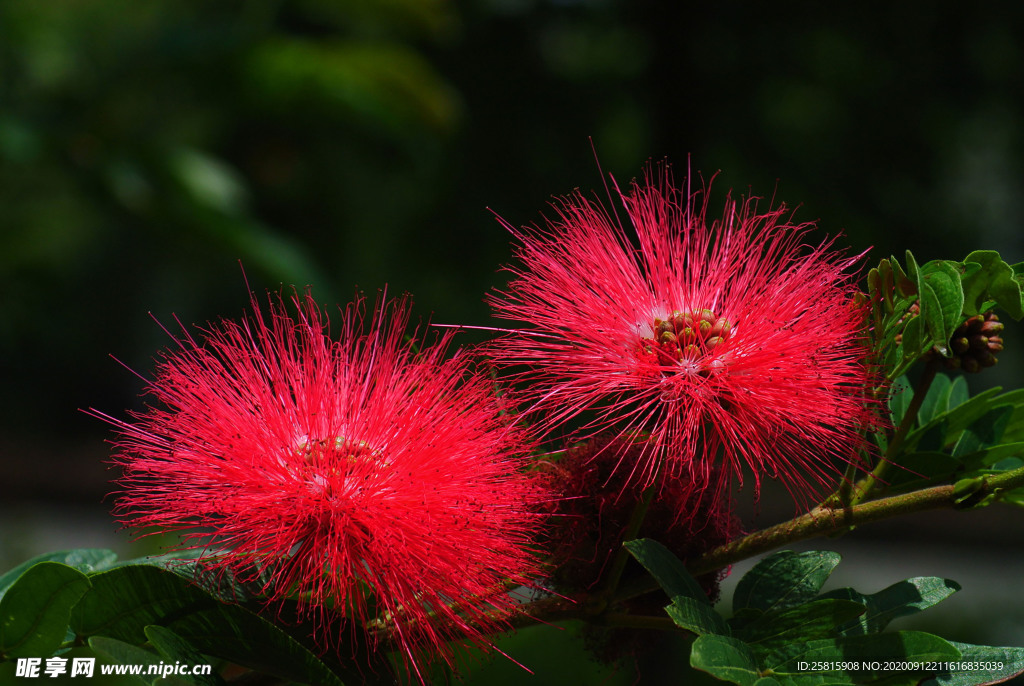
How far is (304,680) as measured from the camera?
53.7 inches

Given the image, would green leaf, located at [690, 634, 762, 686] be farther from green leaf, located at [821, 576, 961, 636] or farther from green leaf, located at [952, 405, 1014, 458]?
green leaf, located at [952, 405, 1014, 458]

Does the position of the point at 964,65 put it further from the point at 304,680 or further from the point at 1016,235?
the point at 304,680

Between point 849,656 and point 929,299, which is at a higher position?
point 929,299

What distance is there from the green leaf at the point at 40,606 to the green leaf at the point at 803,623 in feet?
3.67

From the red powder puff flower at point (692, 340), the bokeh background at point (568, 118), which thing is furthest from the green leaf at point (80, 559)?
the bokeh background at point (568, 118)

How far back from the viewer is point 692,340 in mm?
1535

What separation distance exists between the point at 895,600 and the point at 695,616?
0.40m

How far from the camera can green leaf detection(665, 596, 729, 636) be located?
50.6 inches

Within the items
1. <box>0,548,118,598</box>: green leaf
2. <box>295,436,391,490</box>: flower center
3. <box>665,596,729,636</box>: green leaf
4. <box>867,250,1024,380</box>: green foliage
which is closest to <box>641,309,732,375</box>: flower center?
<box>867,250,1024,380</box>: green foliage

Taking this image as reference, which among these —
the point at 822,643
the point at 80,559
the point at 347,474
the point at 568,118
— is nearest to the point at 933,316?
the point at 822,643

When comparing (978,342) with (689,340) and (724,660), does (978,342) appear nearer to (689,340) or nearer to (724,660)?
(689,340)

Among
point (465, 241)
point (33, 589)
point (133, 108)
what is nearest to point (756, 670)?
point (33, 589)

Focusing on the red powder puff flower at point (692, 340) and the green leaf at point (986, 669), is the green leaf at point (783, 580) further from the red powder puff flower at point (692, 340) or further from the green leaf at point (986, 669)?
the green leaf at point (986, 669)

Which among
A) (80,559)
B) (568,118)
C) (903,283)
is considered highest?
(568,118)
